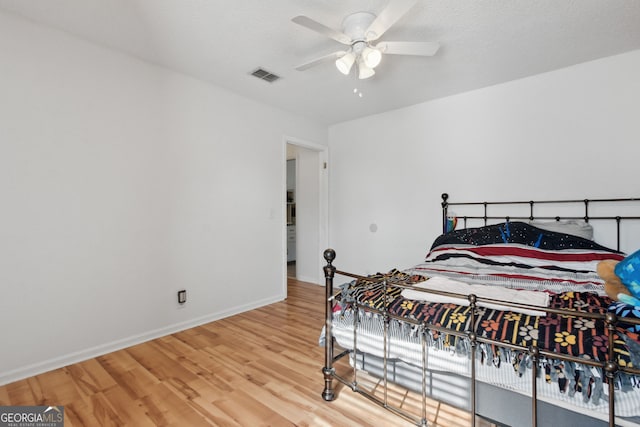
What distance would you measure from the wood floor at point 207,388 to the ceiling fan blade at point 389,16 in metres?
2.25

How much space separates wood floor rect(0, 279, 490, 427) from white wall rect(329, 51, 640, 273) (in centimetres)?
186

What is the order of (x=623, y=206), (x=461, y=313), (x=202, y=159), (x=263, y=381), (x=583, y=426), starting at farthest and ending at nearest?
(x=202, y=159) → (x=623, y=206) → (x=263, y=381) → (x=461, y=313) → (x=583, y=426)

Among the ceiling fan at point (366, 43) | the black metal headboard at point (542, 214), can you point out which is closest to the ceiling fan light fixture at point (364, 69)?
the ceiling fan at point (366, 43)

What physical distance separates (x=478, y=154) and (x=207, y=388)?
329 centimetres

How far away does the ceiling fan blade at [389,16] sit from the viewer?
5.29 ft

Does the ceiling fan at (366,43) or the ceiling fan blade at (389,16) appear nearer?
the ceiling fan blade at (389,16)

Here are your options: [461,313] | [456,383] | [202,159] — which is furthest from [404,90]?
[456,383]

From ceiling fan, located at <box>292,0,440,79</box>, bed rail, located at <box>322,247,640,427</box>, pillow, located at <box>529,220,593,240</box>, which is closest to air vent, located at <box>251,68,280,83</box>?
ceiling fan, located at <box>292,0,440,79</box>

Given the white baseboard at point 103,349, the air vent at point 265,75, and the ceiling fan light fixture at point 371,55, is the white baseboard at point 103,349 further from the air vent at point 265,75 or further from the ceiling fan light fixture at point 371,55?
the ceiling fan light fixture at point 371,55

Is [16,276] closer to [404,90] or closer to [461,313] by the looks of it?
[461,313]

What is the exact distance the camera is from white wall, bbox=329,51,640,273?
2.58m

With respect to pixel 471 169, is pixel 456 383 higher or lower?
lower

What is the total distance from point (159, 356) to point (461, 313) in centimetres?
228

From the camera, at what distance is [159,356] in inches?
93.8
